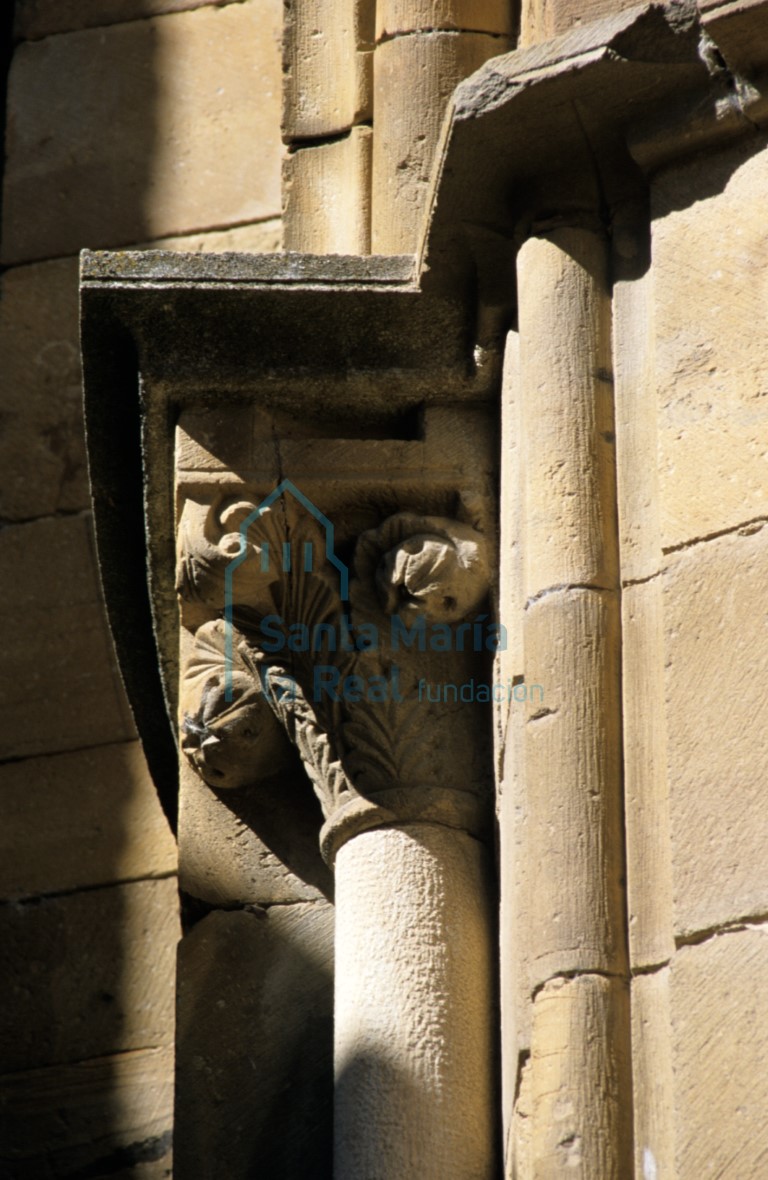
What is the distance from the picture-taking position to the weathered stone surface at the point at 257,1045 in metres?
3.74

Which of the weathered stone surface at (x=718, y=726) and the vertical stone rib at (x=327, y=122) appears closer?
the weathered stone surface at (x=718, y=726)

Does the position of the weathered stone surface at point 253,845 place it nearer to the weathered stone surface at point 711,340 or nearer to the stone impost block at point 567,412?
the stone impost block at point 567,412

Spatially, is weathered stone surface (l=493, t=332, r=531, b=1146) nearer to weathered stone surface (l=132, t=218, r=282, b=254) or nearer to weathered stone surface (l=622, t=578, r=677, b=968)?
weathered stone surface (l=622, t=578, r=677, b=968)

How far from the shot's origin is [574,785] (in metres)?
3.19

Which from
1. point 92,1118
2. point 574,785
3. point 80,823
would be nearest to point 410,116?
point 574,785

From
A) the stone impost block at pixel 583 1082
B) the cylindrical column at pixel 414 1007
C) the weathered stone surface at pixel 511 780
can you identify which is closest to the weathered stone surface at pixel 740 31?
the weathered stone surface at pixel 511 780

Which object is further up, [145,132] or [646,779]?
[145,132]

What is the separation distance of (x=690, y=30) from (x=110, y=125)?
2408 millimetres

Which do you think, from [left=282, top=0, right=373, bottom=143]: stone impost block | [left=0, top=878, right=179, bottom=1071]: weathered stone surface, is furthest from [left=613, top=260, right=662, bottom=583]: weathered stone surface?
[left=0, top=878, right=179, bottom=1071]: weathered stone surface

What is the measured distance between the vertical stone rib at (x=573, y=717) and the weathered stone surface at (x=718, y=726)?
112 millimetres

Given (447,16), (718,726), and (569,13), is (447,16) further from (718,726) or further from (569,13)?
(718,726)

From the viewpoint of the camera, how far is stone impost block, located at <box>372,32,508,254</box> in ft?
13.3

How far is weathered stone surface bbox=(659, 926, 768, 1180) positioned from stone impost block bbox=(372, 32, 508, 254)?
4.99ft

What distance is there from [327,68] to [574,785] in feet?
5.83
